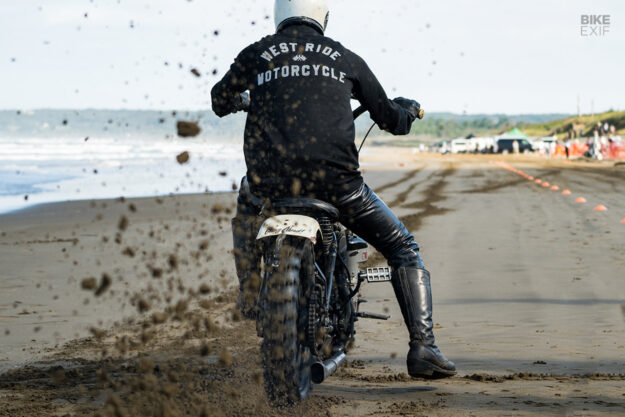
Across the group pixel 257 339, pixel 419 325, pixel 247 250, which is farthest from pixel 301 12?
pixel 257 339

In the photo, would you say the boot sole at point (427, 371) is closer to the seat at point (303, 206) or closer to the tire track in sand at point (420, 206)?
the seat at point (303, 206)

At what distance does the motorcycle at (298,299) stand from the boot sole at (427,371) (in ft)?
1.37

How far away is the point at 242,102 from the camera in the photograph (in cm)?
449

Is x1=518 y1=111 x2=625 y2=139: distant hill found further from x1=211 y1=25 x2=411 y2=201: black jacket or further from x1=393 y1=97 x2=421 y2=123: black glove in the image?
x1=211 y1=25 x2=411 y2=201: black jacket

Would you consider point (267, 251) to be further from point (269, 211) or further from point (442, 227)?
point (442, 227)

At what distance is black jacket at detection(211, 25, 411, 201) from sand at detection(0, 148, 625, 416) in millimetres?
878

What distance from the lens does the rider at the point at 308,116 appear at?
4.28m

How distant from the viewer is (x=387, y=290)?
838 cm

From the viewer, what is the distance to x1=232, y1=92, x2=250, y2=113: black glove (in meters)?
4.49

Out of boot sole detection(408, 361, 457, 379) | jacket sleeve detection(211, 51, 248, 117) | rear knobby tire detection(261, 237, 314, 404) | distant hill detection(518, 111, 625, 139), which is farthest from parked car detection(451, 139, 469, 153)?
rear knobby tire detection(261, 237, 314, 404)

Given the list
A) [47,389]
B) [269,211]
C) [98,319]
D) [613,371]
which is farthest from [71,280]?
[613,371]

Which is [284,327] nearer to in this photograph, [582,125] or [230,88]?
[230,88]

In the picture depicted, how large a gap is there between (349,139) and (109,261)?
683 cm

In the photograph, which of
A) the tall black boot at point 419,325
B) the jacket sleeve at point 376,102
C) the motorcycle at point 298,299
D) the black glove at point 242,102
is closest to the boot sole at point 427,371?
the tall black boot at point 419,325
